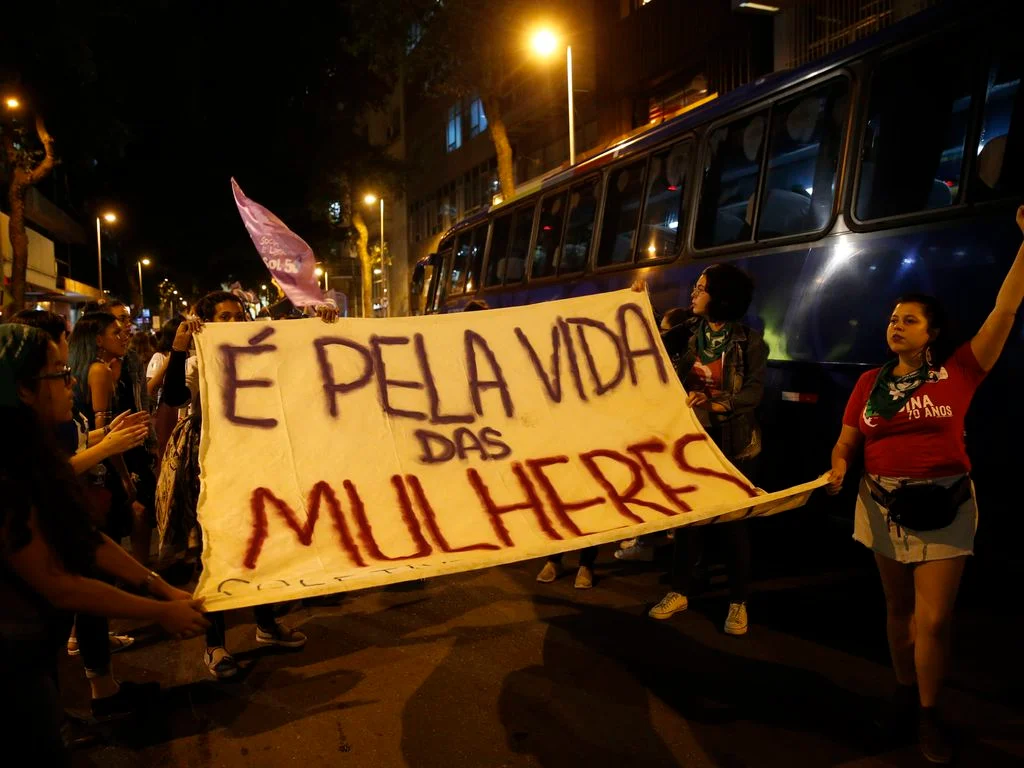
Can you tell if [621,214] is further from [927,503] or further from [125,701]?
[125,701]

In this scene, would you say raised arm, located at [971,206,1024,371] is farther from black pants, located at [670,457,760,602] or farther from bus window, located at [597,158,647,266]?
bus window, located at [597,158,647,266]

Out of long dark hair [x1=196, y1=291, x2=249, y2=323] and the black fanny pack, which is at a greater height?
long dark hair [x1=196, y1=291, x2=249, y2=323]

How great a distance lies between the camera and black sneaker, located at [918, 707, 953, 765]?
3.11 metres

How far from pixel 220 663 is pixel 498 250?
25.1 ft

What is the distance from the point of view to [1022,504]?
4281 millimetres

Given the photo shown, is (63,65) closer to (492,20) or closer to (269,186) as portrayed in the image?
(492,20)

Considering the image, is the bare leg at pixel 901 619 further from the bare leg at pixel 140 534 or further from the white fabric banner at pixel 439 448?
the bare leg at pixel 140 534

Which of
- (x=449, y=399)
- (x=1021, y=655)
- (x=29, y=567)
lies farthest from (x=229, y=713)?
(x=1021, y=655)

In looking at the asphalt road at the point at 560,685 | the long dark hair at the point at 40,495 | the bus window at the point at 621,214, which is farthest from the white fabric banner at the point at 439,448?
the bus window at the point at 621,214

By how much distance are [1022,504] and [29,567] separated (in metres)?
4.54

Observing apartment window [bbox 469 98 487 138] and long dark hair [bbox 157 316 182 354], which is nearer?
long dark hair [bbox 157 316 182 354]

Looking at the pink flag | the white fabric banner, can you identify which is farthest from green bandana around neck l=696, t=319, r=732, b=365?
the pink flag

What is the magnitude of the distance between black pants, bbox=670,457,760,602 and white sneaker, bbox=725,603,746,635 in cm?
4

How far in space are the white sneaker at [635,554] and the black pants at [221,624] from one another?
2712 millimetres
